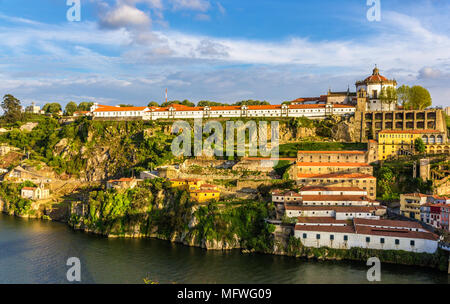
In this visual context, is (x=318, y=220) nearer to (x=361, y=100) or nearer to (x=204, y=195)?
(x=204, y=195)

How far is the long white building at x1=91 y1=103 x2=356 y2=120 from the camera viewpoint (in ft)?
180

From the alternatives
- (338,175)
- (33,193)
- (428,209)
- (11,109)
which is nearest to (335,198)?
(338,175)

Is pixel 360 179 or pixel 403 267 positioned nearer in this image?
pixel 403 267

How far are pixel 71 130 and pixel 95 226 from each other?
2750 cm

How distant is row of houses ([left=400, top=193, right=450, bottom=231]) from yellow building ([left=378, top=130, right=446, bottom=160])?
485 inches

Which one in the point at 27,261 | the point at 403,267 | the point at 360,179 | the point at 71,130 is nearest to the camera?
the point at 403,267

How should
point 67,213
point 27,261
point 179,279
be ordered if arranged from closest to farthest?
1. point 179,279
2. point 27,261
3. point 67,213

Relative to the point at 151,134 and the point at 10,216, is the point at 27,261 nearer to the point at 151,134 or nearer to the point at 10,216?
the point at 10,216

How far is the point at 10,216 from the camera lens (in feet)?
146

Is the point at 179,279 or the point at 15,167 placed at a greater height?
the point at 15,167

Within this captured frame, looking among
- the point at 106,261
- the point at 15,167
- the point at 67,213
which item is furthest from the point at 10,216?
the point at 106,261

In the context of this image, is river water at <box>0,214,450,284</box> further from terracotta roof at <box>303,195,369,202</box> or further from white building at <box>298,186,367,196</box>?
white building at <box>298,186,367,196</box>

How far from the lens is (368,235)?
2778cm

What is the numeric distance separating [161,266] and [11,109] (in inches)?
2450
